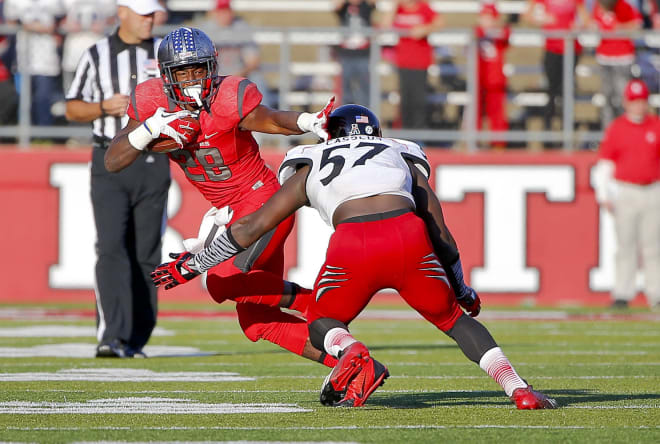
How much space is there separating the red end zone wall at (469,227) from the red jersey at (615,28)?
3.22ft

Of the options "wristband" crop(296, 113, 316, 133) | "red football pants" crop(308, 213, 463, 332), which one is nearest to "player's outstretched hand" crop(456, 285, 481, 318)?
"red football pants" crop(308, 213, 463, 332)

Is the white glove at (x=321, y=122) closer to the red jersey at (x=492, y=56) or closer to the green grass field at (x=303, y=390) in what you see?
the green grass field at (x=303, y=390)

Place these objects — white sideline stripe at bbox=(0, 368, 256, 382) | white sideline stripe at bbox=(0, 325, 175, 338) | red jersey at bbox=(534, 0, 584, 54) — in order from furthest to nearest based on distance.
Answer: red jersey at bbox=(534, 0, 584, 54) < white sideline stripe at bbox=(0, 325, 175, 338) < white sideline stripe at bbox=(0, 368, 256, 382)

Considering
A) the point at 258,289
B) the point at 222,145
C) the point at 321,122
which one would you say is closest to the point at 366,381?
the point at 321,122

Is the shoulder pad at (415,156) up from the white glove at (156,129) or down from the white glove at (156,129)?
down

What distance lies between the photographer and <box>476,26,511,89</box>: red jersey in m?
12.2

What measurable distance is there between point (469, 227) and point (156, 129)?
7.03 meters

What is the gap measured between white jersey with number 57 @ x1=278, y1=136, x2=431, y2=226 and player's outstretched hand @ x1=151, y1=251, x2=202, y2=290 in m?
0.53

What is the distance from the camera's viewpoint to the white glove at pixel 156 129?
17.3 ft

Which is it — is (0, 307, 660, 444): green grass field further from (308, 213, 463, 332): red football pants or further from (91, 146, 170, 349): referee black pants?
(308, 213, 463, 332): red football pants

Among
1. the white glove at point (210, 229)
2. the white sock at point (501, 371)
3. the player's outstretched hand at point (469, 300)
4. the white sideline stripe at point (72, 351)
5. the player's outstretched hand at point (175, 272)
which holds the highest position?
the white glove at point (210, 229)

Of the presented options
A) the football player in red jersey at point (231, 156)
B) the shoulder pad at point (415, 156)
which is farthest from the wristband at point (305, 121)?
the shoulder pad at point (415, 156)

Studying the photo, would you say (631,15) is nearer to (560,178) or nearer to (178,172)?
(560,178)

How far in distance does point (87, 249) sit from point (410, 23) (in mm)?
3800
